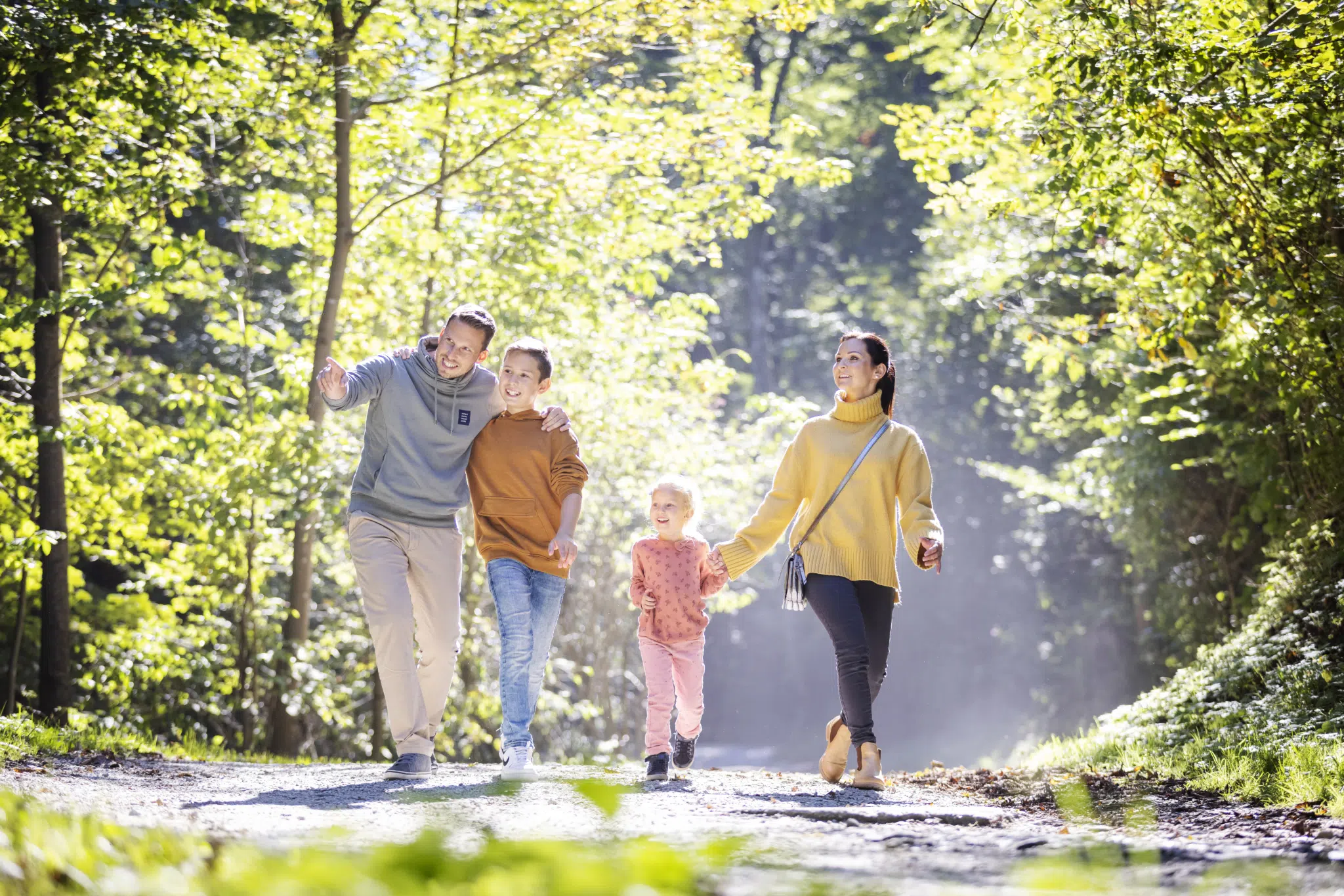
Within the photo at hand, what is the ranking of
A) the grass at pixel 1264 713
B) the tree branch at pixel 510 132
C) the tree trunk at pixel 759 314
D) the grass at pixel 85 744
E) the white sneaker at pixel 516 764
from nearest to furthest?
the grass at pixel 1264 713
the white sneaker at pixel 516 764
the grass at pixel 85 744
the tree branch at pixel 510 132
the tree trunk at pixel 759 314

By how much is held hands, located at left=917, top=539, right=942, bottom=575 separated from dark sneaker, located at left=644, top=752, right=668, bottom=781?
1.56 m

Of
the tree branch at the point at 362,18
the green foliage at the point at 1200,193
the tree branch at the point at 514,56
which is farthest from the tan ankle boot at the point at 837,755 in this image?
the tree branch at the point at 362,18

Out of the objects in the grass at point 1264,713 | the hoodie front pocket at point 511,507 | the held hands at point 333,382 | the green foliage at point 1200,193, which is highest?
the green foliage at point 1200,193

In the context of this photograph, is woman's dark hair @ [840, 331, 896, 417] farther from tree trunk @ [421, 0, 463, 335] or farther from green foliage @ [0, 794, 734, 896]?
tree trunk @ [421, 0, 463, 335]

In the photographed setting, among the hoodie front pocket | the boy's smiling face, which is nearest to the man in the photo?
the boy's smiling face

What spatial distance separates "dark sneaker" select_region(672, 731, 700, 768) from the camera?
22.1 feet

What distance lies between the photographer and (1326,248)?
293 inches

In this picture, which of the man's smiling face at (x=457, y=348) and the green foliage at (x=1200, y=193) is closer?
the man's smiling face at (x=457, y=348)

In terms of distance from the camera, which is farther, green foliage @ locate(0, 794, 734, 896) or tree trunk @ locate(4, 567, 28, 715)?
tree trunk @ locate(4, 567, 28, 715)

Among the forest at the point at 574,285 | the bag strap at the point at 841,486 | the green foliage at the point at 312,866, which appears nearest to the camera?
the green foliage at the point at 312,866

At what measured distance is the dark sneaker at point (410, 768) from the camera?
19.8 feet

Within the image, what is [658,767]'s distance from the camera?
6.36m

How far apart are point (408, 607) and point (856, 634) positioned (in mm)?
2092

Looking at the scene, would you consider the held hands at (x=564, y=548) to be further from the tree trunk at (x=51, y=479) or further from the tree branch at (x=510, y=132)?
the tree trunk at (x=51, y=479)
